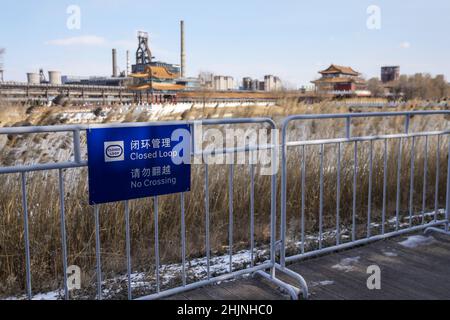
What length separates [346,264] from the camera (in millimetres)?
4203

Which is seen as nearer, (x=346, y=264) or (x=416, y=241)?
(x=346, y=264)

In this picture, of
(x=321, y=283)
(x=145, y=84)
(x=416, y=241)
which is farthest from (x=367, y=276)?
(x=145, y=84)

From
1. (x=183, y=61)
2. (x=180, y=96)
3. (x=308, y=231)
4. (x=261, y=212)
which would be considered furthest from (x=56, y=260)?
(x=183, y=61)

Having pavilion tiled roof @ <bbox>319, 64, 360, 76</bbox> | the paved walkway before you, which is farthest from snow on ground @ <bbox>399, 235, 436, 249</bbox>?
pavilion tiled roof @ <bbox>319, 64, 360, 76</bbox>

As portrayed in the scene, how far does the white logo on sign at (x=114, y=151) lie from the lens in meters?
3.00

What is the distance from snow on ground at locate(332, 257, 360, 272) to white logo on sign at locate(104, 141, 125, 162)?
2.32m

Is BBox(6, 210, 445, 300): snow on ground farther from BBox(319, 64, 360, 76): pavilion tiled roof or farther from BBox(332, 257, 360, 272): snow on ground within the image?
BBox(319, 64, 360, 76): pavilion tiled roof

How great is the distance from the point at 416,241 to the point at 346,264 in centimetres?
118

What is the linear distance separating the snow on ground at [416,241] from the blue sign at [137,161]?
274 cm

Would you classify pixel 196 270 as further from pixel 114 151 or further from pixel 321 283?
pixel 114 151

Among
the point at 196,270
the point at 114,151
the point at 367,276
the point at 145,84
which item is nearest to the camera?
the point at 114,151

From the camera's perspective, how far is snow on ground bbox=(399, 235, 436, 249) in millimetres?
4746

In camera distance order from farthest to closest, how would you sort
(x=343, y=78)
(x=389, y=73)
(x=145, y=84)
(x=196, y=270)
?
1. (x=389, y=73)
2. (x=343, y=78)
3. (x=145, y=84)
4. (x=196, y=270)

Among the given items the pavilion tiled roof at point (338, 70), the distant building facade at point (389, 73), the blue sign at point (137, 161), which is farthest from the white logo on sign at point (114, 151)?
the distant building facade at point (389, 73)
